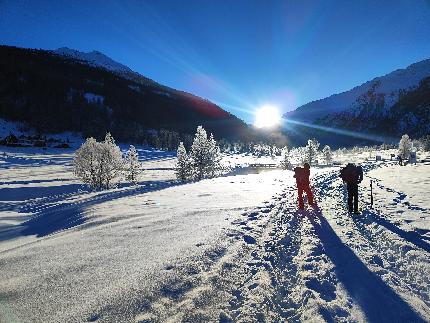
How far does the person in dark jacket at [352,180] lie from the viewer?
1218cm

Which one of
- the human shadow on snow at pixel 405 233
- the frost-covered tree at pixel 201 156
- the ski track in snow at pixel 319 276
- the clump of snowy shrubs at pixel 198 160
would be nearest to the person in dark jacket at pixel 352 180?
the human shadow on snow at pixel 405 233

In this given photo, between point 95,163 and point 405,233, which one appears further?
point 95,163

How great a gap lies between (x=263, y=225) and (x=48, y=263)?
581 cm

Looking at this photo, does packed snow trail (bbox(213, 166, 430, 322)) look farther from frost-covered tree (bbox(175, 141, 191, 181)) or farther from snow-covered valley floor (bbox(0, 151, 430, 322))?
frost-covered tree (bbox(175, 141, 191, 181))

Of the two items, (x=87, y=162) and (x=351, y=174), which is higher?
(x=351, y=174)

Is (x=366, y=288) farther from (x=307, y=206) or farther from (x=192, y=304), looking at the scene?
(x=307, y=206)

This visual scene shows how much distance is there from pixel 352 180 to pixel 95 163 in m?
40.8

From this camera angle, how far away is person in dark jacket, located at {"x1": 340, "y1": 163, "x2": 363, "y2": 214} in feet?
40.0

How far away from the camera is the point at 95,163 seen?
154 feet

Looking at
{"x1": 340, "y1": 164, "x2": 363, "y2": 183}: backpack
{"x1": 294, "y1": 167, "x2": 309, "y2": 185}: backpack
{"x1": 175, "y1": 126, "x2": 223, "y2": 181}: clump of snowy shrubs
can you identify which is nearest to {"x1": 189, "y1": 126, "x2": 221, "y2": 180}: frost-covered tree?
{"x1": 175, "y1": 126, "x2": 223, "y2": 181}: clump of snowy shrubs

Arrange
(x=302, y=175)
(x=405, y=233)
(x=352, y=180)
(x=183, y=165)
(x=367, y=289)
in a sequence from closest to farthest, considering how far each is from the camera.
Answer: (x=367, y=289), (x=405, y=233), (x=352, y=180), (x=302, y=175), (x=183, y=165)

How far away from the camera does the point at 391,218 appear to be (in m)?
10.6

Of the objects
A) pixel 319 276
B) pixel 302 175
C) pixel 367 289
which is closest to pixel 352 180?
pixel 302 175

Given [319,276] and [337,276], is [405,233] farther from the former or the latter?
[319,276]
